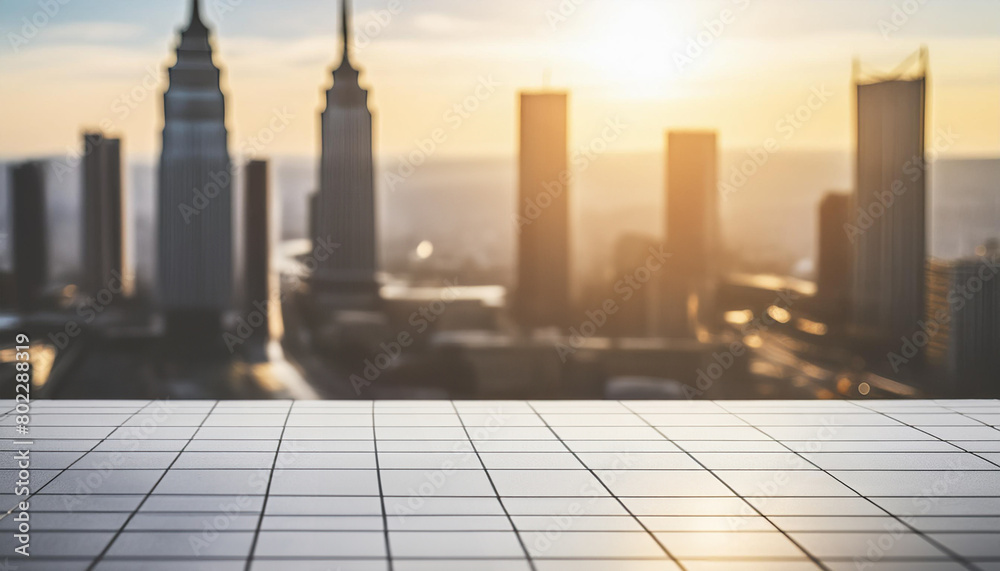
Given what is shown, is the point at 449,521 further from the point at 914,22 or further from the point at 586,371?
the point at 914,22

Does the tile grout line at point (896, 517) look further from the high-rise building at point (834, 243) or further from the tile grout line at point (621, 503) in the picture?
the high-rise building at point (834, 243)

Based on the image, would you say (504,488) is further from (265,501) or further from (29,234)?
(29,234)

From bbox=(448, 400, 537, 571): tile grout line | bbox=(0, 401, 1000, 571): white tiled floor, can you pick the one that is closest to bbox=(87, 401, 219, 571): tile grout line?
bbox=(0, 401, 1000, 571): white tiled floor

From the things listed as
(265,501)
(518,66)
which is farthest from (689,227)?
(265,501)

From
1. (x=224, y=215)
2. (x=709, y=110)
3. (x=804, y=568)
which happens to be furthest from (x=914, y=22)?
(x=224, y=215)

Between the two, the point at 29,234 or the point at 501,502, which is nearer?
the point at 501,502

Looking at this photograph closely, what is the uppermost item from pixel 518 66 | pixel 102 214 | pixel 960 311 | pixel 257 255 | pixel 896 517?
pixel 518 66
